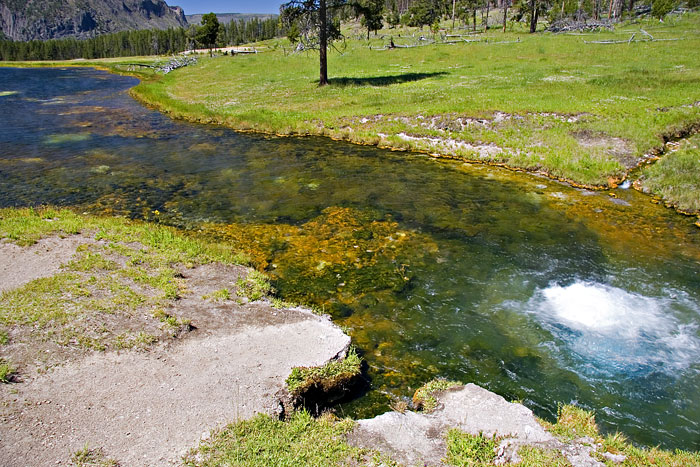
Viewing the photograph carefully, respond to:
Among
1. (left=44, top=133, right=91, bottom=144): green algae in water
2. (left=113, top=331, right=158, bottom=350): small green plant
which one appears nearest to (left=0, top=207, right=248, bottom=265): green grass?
Result: (left=113, top=331, right=158, bottom=350): small green plant

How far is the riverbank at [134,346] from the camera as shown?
7.15m

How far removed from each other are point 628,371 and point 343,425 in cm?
642

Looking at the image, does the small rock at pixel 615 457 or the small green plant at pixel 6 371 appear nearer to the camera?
the small rock at pixel 615 457

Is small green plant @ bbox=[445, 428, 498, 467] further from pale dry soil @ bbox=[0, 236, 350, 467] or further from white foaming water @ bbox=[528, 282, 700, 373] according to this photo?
white foaming water @ bbox=[528, 282, 700, 373]

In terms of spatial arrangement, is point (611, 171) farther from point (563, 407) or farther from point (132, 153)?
point (132, 153)

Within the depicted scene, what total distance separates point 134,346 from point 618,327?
37.3 feet

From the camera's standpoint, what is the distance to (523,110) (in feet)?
95.5

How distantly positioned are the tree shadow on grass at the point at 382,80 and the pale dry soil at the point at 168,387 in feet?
123

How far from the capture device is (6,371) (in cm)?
810

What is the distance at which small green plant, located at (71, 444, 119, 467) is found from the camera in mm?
6484

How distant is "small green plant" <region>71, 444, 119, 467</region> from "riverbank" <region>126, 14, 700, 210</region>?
830 inches

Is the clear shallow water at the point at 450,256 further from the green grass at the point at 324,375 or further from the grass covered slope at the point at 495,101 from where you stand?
the grass covered slope at the point at 495,101

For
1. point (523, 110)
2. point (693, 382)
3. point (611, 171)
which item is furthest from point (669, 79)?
point (693, 382)

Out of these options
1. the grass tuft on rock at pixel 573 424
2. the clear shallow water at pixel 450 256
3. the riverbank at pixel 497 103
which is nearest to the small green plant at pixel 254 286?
the clear shallow water at pixel 450 256
